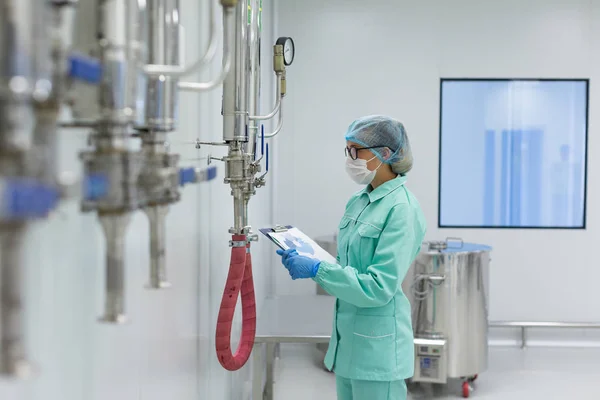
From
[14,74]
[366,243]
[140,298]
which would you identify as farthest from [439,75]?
[14,74]

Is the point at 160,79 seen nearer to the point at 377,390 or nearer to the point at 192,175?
the point at 192,175

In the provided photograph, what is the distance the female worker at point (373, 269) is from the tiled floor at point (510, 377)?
1.53 m

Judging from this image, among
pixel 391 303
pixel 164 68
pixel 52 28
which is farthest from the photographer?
pixel 391 303

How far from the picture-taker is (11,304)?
415 millimetres

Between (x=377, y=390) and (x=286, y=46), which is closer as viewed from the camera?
(x=377, y=390)

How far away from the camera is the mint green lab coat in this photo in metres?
1.65

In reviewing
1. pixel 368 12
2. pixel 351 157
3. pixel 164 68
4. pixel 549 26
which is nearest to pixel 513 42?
pixel 549 26

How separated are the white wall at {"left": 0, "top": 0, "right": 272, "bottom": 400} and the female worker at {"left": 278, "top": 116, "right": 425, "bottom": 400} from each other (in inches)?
11.7

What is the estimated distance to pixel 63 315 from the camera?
2.31 ft

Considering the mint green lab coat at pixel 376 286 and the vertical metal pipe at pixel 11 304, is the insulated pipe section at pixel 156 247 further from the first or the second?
the mint green lab coat at pixel 376 286

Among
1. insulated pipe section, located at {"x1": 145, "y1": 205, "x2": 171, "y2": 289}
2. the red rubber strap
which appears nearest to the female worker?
the red rubber strap

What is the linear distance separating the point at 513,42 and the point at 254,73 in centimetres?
295

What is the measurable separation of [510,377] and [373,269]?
7.32ft

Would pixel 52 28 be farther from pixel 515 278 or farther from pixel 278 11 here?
pixel 515 278
